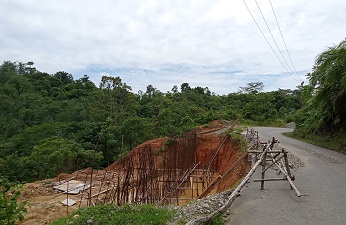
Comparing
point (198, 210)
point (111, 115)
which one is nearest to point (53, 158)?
point (111, 115)

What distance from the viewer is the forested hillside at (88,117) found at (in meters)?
21.0

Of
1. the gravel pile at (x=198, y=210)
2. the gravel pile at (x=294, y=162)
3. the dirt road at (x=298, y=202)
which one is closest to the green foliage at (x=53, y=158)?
the gravel pile at (x=294, y=162)

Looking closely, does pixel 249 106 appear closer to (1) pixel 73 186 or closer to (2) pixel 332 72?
(2) pixel 332 72

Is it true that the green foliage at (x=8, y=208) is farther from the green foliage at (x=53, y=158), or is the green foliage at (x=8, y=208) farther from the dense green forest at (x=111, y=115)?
the green foliage at (x=53, y=158)

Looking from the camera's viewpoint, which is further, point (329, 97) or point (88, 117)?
point (88, 117)

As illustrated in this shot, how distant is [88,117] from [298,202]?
100ft

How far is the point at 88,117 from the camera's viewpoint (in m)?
34.9

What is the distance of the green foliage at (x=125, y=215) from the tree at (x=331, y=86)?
11.2 metres

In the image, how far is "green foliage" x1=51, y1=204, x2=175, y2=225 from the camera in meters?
6.13

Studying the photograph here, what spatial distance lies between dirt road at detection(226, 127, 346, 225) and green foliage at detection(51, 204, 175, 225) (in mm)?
1388

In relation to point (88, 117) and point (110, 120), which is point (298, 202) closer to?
point (110, 120)

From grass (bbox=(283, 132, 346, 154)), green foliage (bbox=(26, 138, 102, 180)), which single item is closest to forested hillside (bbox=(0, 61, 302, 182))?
green foliage (bbox=(26, 138, 102, 180))

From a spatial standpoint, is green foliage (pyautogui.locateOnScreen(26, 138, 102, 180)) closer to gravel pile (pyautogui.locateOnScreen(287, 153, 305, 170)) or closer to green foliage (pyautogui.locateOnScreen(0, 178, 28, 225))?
gravel pile (pyautogui.locateOnScreen(287, 153, 305, 170))

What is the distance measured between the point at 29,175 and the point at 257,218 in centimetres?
1853
